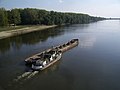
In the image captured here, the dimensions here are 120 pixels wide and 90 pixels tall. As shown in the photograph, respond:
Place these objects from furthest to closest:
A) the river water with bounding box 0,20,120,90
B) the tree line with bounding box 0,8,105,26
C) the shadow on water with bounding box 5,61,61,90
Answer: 1. the tree line with bounding box 0,8,105,26
2. the river water with bounding box 0,20,120,90
3. the shadow on water with bounding box 5,61,61,90

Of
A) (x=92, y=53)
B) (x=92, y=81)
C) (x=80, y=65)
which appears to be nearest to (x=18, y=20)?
(x=92, y=53)

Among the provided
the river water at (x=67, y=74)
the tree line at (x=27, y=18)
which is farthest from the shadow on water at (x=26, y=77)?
the tree line at (x=27, y=18)

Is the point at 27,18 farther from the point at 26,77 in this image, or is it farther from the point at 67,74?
the point at 26,77

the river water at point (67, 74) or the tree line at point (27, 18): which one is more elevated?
the tree line at point (27, 18)

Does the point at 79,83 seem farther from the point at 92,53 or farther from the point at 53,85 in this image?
the point at 92,53

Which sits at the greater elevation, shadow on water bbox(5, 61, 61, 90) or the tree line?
the tree line

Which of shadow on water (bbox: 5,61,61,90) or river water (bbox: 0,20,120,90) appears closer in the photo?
shadow on water (bbox: 5,61,61,90)

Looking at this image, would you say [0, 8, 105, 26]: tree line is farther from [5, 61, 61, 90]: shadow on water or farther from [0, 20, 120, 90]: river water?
[5, 61, 61, 90]: shadow on water

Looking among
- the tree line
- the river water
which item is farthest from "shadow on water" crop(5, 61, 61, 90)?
the tree line

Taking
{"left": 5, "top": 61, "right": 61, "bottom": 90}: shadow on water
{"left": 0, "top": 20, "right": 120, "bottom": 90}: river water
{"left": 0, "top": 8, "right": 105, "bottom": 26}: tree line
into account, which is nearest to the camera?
{"left": 5, "top": 61, "right": 61, "bottom": 90}: shadow on water

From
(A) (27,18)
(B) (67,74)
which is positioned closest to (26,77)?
(B) (67,74)

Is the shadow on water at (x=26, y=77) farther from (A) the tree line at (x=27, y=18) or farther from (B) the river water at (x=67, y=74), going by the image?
(A) the tree line at (x=27, y=18)
